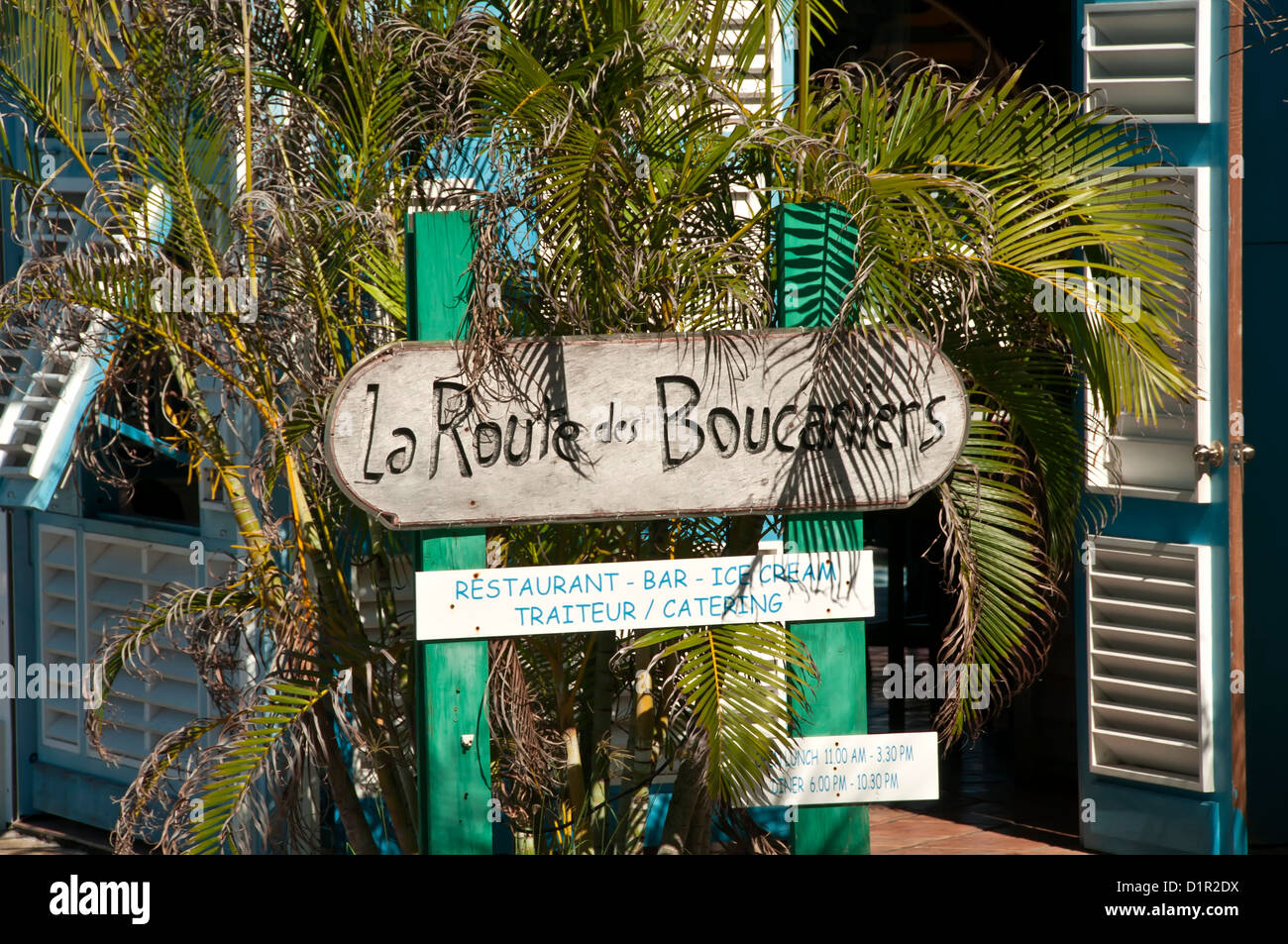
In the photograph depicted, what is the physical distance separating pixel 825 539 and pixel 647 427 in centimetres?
57

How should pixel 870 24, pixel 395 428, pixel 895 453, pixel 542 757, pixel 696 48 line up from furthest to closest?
pixel 870 24
pixel 696 48
pixel 542 757
pixel 895 453
pixel 395 428

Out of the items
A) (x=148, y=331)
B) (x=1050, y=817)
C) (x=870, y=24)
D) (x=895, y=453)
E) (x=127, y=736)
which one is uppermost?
(x=870, y=24)

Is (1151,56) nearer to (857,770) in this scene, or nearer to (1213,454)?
(1213,454)

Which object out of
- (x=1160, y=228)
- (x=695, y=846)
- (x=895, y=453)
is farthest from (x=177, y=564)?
(x=1160, y=228)

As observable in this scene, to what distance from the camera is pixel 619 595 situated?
3.63m

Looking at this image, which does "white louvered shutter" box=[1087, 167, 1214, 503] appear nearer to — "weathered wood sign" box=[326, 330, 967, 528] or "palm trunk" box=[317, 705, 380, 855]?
"weathered wood sign" box=[326, 330, 967, 528]

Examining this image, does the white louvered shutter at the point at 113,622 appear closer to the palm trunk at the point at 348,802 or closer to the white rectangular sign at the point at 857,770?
the palm trunk at the point at 348,802

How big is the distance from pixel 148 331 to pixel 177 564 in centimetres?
260

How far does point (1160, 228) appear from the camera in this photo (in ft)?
12.7

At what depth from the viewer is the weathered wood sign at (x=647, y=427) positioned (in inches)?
139

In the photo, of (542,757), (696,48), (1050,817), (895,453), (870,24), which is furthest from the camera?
(870,24)

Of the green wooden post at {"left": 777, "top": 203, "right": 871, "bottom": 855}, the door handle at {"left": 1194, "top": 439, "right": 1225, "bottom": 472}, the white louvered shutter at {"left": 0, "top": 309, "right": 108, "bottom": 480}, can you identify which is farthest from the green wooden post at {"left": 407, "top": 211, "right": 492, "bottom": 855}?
the door handle at {"left": 1194, "top": 439, "right": 1225, "bottom": 472}

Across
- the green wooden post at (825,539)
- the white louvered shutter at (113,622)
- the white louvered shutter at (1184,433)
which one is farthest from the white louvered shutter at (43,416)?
the white louvered shutter at (1184,433)
